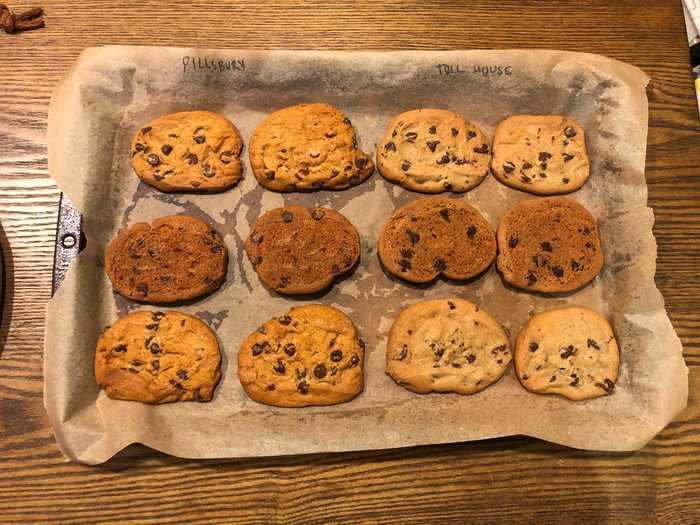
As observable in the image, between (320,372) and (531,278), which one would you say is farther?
(531,278)

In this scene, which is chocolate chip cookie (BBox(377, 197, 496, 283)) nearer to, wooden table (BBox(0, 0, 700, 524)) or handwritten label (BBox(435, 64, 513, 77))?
handwritten label (BBox(435, 64, 513, 77))

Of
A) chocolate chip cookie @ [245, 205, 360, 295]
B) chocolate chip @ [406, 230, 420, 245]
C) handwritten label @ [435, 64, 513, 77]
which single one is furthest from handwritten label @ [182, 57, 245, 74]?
chocolate chip @ [406, 230, 420, 245]

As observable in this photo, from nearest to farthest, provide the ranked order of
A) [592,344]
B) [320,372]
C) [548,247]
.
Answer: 1. [320,372]
2. [592,344]
3. [548,247]

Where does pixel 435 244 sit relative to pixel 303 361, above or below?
above

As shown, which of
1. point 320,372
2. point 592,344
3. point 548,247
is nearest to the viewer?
point 320,372

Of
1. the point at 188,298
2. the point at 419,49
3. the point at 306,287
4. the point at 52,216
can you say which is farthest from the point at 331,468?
the point at 419,49

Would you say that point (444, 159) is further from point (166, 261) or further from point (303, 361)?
point (166, 261)

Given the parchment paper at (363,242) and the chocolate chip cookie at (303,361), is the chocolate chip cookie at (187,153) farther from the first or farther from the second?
the chocolate chip cookie at (303,361)

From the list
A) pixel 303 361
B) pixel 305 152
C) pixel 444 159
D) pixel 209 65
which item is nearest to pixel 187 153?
pixel 209 65
